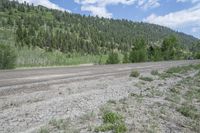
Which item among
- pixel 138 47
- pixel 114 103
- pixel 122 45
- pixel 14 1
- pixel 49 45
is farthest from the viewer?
pixel 14 1

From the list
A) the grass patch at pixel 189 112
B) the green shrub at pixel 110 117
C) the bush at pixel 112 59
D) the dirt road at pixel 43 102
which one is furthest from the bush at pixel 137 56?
the green shrub at pixel 110 117

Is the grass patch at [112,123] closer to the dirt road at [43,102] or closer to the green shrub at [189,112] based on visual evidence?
the dirt road at [43,102]

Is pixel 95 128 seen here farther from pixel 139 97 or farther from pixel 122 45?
pixel 122 45

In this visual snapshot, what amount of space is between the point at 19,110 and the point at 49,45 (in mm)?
90420

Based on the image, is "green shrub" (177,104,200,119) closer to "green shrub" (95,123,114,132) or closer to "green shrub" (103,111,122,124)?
"green shrub" (103,111,122,124)

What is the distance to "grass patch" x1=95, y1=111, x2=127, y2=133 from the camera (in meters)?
6.66

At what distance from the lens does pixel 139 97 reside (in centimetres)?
1143

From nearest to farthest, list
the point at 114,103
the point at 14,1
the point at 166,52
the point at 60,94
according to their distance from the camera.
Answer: the point at 114,103
the point at 60,94
the point at 166,52
the point at 14,1

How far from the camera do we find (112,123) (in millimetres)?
→ 7203

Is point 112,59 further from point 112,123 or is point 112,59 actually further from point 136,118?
point 112,123

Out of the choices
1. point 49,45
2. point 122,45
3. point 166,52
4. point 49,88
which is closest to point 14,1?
point 122,45

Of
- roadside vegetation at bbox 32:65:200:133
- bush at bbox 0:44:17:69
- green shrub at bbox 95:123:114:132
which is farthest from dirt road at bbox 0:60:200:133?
bush at bbox 0:44:17:69

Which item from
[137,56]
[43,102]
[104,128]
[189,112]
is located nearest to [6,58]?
[43,102]

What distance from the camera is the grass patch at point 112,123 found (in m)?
6.66
